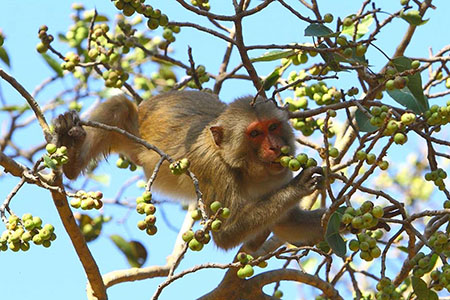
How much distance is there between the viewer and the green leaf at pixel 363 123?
13.1 ft

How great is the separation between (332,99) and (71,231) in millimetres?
2229


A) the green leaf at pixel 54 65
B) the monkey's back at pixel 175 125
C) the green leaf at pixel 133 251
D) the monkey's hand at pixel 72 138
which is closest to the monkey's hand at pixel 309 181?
the monkey's back at pixel 175 125

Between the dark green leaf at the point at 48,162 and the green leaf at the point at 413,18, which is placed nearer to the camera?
the dark green leaf at the point at 48,162

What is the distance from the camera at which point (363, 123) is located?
4047 mm

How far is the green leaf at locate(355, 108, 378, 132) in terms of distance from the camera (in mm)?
3998

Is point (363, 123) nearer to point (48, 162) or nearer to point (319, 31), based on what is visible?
point (319, 31)

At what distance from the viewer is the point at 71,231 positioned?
4.47 m

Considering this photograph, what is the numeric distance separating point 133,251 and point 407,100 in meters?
3.39

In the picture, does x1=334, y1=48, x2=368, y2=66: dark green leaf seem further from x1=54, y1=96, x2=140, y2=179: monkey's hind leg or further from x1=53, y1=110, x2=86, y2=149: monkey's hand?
x1=54, y1=96, x2=140, y2=179: monkey's hind leg

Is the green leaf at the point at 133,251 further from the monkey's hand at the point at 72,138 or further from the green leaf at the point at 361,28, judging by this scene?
the green leaf at the point at 361,28

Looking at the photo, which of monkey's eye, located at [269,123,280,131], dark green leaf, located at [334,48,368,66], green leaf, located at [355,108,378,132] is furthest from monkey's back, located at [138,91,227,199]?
green leaf, located at [355,108,378,132]

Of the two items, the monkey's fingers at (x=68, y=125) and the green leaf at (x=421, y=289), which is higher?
the monkey's fingers at (x=68, y=125)

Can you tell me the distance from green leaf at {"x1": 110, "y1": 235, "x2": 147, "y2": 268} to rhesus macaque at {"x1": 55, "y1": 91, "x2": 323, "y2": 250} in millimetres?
605

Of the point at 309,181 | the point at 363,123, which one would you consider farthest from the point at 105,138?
the point at 363,123
